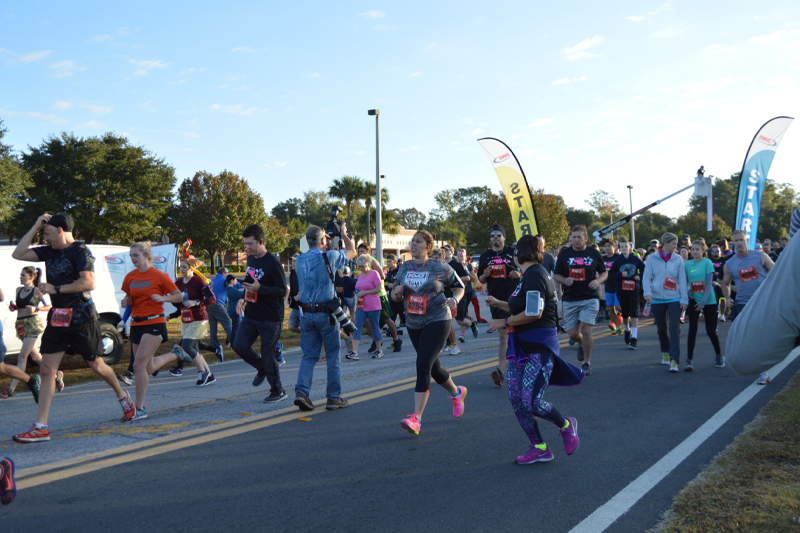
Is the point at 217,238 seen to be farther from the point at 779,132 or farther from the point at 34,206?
the point at 779,132

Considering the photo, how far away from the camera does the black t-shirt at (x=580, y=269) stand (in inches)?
309

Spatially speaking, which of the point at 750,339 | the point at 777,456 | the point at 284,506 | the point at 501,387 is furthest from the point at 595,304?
the point at 750,339

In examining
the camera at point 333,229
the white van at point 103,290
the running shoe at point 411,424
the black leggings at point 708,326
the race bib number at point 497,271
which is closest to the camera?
the running shoe at point 411,424

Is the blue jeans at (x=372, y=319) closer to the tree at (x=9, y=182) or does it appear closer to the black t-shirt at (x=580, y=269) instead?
the black t-shirt at (x=580, y=269)

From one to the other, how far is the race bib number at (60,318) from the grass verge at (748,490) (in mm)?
5079

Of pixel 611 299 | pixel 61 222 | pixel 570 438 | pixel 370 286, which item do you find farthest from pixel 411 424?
pixel 611 299

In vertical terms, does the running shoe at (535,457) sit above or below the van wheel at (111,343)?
below

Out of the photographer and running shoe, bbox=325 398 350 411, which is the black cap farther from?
running shoe, bbox=325 398 350 411

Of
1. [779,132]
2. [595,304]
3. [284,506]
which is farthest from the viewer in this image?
[779,132]

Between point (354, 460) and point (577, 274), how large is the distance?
4668 mm

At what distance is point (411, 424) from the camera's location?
500 centimetres

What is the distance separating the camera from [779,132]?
18.6 m

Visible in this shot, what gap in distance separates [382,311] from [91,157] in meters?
37.5

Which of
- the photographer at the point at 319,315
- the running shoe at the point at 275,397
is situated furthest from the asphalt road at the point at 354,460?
the photographer at the point at 319,315
